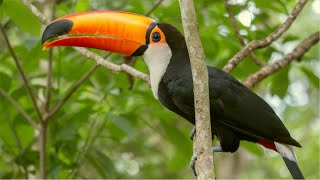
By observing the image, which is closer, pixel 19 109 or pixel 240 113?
pixel 240 113

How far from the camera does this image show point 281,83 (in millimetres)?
4129

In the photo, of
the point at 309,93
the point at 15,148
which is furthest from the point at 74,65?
the point at 309,93

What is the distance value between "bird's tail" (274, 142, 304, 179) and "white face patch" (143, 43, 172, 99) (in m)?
0.75

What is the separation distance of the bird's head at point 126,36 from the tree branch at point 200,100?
72 cm

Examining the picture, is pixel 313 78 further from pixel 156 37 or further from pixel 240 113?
pixel 156 37

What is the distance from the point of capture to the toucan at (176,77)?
327cm

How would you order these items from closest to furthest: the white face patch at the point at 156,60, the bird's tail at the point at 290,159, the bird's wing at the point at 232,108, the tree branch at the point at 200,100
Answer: the tree branch at the point at 200,100 < the bird's tail at the point at 290,159 < the bird's wing at the point at 232,108 < the white face patch at the point at 156,60

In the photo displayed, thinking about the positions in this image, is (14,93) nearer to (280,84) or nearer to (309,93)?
(280,84)

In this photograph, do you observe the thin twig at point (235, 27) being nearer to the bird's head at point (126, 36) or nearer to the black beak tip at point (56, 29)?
the bird's head at point (126, 36)

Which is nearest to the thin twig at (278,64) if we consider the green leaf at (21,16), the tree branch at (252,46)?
the tree branch at (252,46)

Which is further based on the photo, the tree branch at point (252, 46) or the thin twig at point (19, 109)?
the thin twig at point (19, 109)

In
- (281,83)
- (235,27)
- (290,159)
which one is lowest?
(290,159)

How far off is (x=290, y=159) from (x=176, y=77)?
0.76 metres

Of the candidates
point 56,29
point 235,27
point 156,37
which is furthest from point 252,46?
point 56,29
